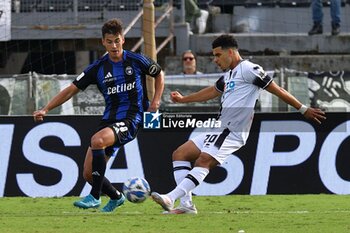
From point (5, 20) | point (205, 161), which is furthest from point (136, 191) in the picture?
point (5, 20)

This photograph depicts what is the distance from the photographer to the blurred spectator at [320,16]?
65.1ft

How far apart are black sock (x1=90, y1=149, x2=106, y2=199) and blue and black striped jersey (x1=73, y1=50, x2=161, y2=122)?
1.66 feet

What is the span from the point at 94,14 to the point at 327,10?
478cm

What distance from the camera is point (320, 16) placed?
20.2 metres

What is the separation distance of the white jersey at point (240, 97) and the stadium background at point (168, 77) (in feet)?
9.40

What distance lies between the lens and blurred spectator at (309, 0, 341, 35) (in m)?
19.8

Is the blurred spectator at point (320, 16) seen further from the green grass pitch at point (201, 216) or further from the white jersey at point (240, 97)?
the white jersey at point (240, 97)

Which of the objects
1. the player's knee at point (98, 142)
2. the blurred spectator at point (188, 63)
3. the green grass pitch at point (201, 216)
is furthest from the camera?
the blurred spectator at point (188, 63)

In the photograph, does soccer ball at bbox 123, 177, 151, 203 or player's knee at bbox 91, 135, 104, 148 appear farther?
player's knee at bbox 91, 135, 104, 148

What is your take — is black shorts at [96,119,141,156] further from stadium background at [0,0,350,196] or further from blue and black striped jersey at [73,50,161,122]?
stadium background at [0,0,350,196]

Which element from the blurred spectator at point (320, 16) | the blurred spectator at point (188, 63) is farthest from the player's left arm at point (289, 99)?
the blurred spectator at point (320, 16)

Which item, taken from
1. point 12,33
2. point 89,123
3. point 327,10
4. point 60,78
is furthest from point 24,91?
point 327,10

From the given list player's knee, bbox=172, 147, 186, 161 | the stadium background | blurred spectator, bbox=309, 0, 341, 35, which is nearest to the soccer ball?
player's knee, bbox=172, 147, 186, 161

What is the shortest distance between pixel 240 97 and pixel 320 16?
9152 mm
